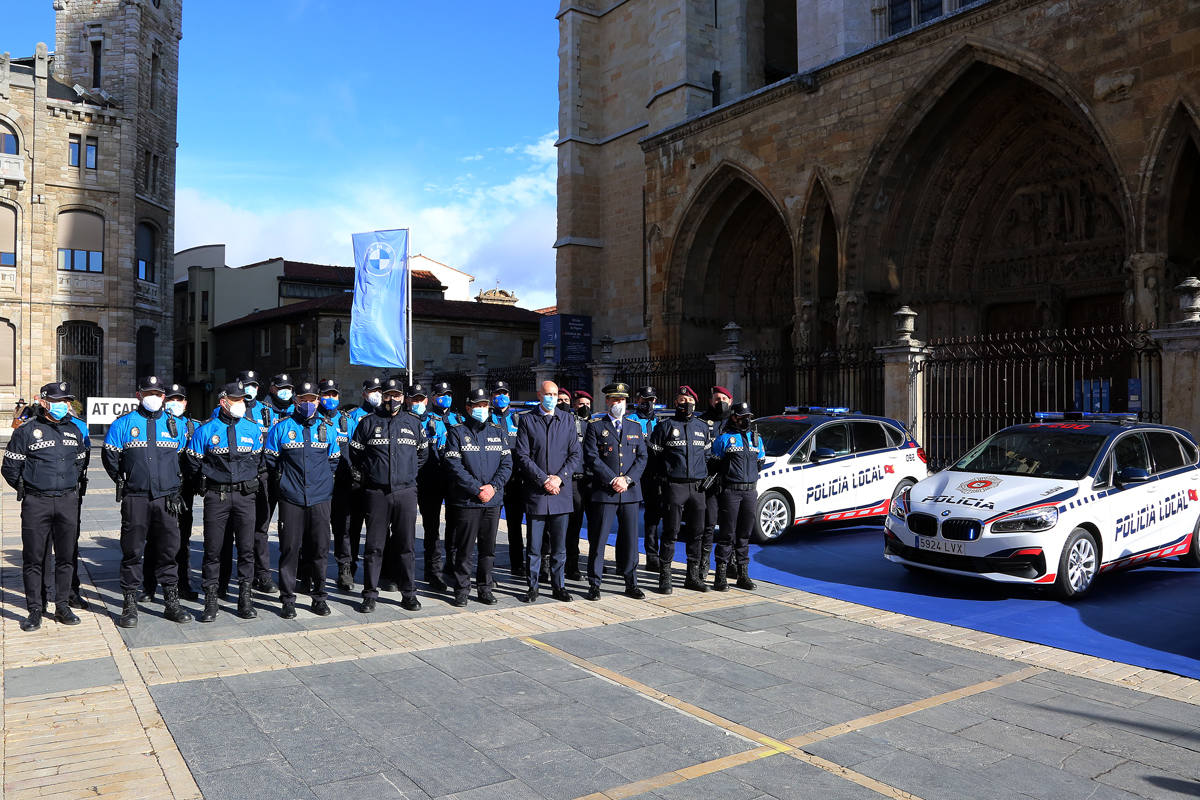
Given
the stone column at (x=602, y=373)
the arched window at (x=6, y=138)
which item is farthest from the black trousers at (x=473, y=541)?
the arched window at (x=6, y=138)

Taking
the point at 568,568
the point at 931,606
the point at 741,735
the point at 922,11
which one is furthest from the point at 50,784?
the point at 922,11

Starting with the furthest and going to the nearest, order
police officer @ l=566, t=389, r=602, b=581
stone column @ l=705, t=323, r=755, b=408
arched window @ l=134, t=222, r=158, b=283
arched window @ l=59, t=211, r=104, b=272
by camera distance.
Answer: arched window @ l=134, t=222, r=158, b=283, arched window @ l=59, t=211, r=104, b=272, stone column @ l=705, t=323, r=755, b=408, police officer @ l=566, t=389, r=602, b=581

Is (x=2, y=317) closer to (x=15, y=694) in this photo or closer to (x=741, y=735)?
(x=15, y=694)

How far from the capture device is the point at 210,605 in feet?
23.5

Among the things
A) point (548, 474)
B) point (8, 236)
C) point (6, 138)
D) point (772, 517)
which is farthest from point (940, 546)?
point (6, 138)

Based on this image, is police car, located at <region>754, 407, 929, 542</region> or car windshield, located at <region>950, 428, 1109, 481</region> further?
police car, located at <region>754, 407, 929, 542</region>

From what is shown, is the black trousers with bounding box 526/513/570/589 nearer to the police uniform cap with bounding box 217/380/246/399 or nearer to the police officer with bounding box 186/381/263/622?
the police officer with bounding box 186/381/263/622

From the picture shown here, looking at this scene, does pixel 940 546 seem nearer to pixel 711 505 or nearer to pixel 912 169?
pixel 711 505

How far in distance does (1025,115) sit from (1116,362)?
540 cm


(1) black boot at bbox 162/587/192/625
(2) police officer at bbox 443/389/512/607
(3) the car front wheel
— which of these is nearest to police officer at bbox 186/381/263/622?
(1) black boot at bbox 162/587/192/625

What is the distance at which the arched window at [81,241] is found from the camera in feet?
121

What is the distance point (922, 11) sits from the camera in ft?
74.4

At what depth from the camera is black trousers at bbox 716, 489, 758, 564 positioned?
8570 millimetres

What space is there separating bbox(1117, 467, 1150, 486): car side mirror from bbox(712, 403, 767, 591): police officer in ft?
10.6
